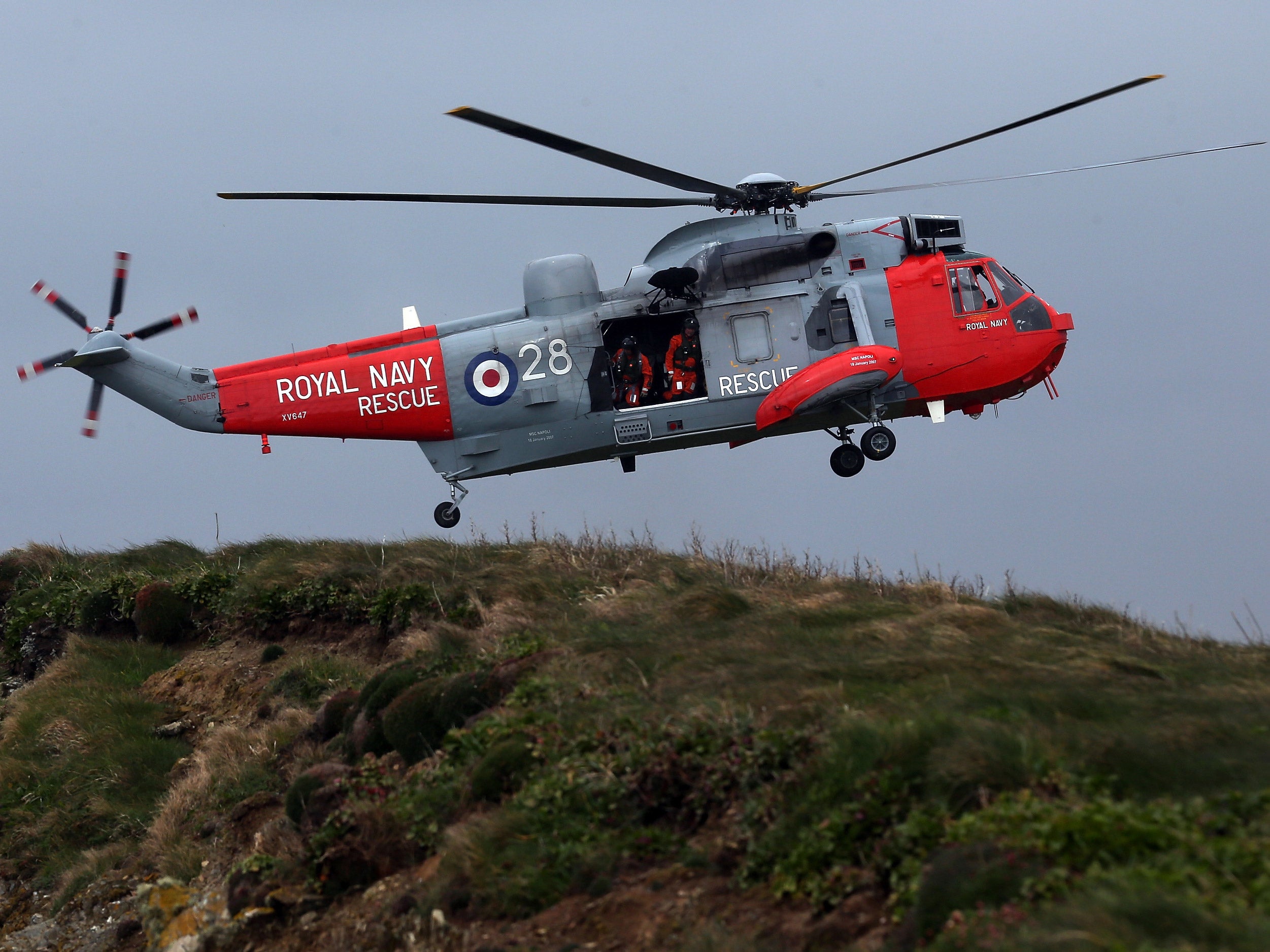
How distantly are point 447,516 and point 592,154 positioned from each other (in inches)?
240

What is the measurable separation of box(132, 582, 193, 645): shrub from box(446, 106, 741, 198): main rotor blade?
30.5 feet

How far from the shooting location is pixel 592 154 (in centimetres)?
1517

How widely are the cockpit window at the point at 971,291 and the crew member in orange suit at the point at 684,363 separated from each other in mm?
3906

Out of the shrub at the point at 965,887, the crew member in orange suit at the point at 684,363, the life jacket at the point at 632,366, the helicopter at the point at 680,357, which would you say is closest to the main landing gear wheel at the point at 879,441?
the helicopter at the point at 680,357

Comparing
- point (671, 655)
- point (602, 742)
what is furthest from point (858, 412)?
point (602, 742)

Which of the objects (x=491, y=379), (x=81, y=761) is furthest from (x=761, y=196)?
(x=81, y=761)

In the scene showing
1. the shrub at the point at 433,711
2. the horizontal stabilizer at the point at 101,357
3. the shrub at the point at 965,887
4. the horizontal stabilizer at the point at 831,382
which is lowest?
the shrub at the point at 965,887

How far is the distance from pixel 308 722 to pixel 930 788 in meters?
8.90

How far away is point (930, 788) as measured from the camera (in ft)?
23.5

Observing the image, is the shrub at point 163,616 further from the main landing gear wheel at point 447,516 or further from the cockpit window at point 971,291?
the cockpit window at point 971,291

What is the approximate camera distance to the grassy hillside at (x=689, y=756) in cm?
629

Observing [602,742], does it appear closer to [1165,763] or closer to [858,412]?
[1165,763]

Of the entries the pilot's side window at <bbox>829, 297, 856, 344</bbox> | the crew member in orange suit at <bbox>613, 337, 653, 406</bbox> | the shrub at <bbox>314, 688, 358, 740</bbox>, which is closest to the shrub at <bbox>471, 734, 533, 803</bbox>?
the shrub at <bbox>314, 688, 358, 740</bbox>

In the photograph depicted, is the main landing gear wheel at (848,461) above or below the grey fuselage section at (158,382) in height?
below
